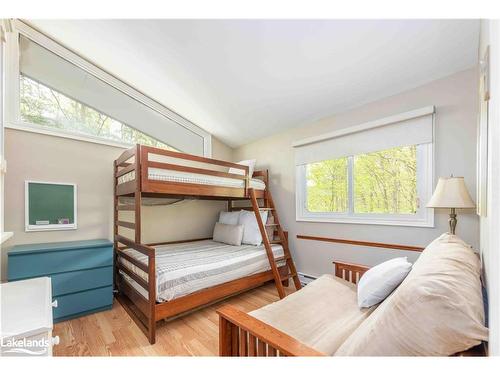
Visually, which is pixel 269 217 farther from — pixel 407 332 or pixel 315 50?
pixel 407 332

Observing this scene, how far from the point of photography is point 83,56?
2752 mm

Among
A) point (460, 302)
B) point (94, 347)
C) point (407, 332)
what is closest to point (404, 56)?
point (460, 302)

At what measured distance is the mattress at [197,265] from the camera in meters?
1.95

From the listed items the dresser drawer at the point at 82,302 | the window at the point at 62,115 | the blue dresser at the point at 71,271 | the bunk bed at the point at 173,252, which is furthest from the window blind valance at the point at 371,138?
the dresser drawer at the point at 82,302

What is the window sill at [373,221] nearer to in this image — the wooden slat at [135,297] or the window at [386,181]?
the window at [386,181]

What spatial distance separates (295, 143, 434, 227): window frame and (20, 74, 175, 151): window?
2486mm

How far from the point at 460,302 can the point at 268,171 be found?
2856mm

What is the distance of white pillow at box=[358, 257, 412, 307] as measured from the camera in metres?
1.25

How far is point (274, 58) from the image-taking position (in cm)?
198

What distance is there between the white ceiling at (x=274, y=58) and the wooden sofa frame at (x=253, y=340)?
1.91 metres

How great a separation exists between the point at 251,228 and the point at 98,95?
268cm

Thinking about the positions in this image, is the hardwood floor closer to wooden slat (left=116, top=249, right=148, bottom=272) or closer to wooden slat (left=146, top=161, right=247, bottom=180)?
wooden slat (left=116, top=249, right=148, bottom=272)

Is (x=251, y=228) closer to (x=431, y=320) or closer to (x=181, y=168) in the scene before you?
(x=181, y=168)

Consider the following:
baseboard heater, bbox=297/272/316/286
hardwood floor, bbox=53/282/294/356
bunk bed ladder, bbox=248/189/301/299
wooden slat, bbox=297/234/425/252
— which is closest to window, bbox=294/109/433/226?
wooden slat, bbox=297/234/425/252
